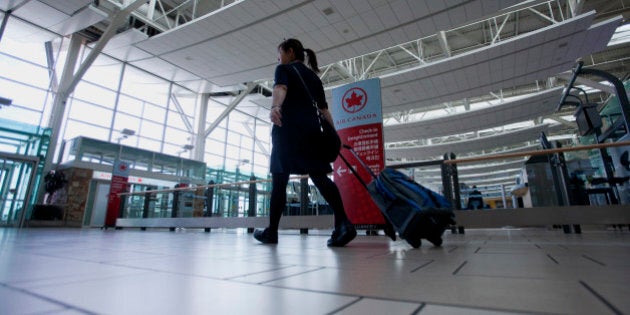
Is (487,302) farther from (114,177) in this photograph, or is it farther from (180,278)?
(114,177)

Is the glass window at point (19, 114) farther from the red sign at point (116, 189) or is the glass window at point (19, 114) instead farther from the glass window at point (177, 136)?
the glass window at point (177, 136)

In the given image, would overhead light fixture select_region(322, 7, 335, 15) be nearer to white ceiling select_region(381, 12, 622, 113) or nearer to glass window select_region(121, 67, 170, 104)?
white ceiling select_region(381, 12, 622, 113)

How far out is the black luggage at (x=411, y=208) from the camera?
1.80m

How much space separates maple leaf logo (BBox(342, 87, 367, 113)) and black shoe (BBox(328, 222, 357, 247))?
2.00 m

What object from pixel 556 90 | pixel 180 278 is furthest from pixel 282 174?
pixel 556 90

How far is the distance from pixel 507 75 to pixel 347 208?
10906mm

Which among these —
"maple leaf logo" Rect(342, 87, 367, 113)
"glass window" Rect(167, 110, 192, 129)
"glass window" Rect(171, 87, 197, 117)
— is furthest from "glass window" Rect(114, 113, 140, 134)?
"maple leaf logo" Rect(342, 87, 367, 113)

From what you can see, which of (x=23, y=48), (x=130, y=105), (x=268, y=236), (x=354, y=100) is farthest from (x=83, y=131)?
(x=268, y=236)

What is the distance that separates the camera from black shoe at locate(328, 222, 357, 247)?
6.41ft

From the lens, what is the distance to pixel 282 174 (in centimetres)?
215

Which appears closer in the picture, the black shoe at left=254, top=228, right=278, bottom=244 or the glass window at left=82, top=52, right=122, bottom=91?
the black shoe at left=254, top=228, right=278, bottom=244

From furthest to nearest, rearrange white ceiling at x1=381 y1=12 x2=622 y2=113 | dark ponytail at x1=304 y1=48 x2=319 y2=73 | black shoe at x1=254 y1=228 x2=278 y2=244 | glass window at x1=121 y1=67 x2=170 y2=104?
glass window at x1=121 y1=67 x2=170 y2=104 < white ceiling at x1=381 y1=12 x2=622 y2=113 < dark ponytail at x1=304 y1=48 x2=319 y2=73 < black shoe at x1=254 y1=228 x2=278 y2=244

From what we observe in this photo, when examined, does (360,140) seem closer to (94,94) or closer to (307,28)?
(307,28)

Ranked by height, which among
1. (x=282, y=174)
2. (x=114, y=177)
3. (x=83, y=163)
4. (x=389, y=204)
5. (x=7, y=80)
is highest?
(x=7, y=80)
